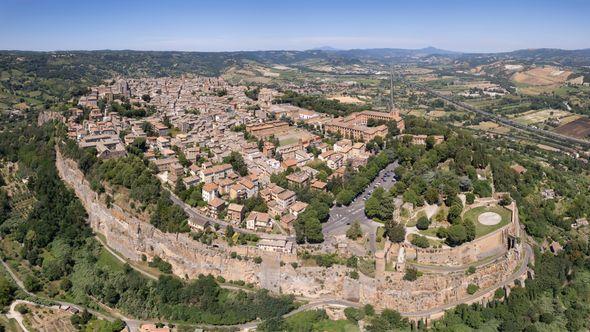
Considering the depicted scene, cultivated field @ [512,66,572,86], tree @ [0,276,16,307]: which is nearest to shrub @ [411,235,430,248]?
tree @ [0,276,16,307]

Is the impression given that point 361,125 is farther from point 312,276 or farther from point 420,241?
Result: point 312,276

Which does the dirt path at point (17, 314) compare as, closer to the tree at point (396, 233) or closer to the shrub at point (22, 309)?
the shrub at point (22, 309)

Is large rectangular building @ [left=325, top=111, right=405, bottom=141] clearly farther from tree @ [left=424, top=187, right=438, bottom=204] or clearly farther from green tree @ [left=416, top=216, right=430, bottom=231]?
green tree @ [left=416, top=216, right=430, bottom=231]

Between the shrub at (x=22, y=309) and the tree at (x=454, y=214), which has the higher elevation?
the tree at (x=454, y=214)

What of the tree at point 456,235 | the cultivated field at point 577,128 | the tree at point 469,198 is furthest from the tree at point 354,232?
the cultivated field at point 577,128

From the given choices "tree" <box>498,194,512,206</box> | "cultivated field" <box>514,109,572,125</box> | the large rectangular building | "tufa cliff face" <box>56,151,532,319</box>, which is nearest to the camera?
"tufa cliff face" <box>56,151,532,319</box>

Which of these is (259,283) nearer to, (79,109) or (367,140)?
(367,140)
